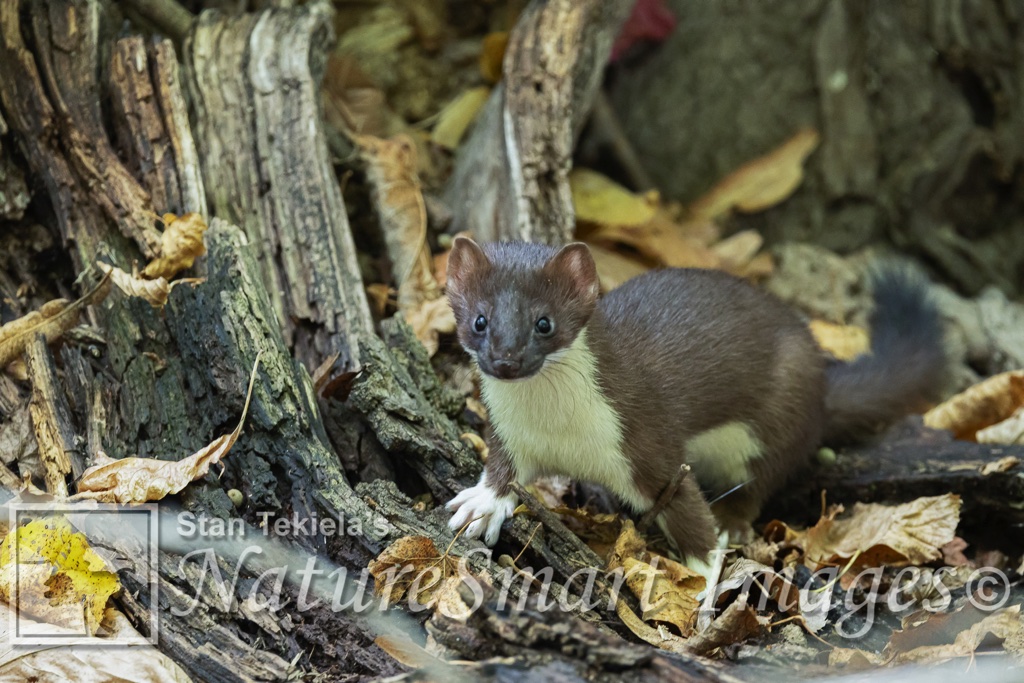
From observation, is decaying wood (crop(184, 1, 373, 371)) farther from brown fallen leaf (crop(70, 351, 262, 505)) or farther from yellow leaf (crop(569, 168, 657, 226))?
yellow leaf (crop(569, 168, 657, 226))

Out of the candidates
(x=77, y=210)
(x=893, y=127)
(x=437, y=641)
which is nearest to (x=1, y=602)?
(x=437, y=641)

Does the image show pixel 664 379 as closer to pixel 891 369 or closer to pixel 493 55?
pixel 891 369

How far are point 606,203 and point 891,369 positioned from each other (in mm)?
1695

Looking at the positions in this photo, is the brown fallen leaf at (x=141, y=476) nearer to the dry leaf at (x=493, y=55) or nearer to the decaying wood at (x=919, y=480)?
the decaying wood at (x=919, y=480)

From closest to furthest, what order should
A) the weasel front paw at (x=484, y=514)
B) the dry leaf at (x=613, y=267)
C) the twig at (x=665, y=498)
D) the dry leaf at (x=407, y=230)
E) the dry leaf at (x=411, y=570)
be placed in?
1. the dry leaf at (x=411, y=570)
2. the weasel front paw at (x=484, y=514)
3. the twig at (x=665, y=498)
4. the dry leaf at (x=407, y=230)
5. the dry leaf at (x=613, y=267)

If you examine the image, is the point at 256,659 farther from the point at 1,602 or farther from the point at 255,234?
the point at 255,234

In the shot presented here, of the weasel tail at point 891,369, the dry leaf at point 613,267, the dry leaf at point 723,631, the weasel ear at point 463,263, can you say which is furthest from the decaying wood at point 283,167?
the weasel tail at point 891,369

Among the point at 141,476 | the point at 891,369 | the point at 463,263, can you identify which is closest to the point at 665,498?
the point at 463,263

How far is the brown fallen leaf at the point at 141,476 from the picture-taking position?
3.07 m

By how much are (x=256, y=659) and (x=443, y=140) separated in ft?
11.1

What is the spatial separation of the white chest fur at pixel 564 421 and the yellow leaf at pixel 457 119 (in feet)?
7.85

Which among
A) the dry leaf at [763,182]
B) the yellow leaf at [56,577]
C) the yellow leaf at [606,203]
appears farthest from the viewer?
the dry leaf at [763,182]

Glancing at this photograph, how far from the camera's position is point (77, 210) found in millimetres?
3988

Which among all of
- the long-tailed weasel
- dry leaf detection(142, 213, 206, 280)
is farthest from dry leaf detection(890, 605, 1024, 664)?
dry leaf detection(142, 213, 206, 280)
